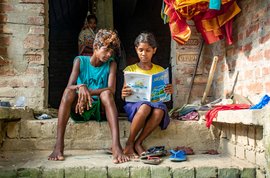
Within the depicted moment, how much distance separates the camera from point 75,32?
8.58 m

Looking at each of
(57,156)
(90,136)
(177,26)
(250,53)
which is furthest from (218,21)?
(57,156)

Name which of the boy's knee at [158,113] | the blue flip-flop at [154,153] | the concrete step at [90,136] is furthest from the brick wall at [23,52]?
the blue flip-flop at [154,153]

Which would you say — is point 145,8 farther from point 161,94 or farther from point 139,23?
point 161,94

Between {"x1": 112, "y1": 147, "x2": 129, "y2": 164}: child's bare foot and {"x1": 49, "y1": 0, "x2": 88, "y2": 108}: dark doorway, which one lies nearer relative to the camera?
{"x1": 112, "y1": 147, "x2": 129, "y2": 164}: child's bare foot

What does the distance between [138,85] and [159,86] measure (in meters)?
0.21

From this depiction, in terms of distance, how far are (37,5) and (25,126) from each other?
5.17ft

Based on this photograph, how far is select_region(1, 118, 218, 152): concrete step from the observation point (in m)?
3.00

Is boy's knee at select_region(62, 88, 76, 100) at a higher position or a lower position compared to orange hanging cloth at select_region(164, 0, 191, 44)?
lower

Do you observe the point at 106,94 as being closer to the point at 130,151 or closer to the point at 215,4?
the point at 130,151

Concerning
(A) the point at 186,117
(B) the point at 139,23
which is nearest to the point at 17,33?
(A) the point at 186,117

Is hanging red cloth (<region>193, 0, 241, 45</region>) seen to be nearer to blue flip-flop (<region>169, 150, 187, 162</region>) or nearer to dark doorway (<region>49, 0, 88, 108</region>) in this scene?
blue flip-flop (<region>169, 150, 187, 162</region>)

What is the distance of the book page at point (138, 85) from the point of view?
290 centimetres

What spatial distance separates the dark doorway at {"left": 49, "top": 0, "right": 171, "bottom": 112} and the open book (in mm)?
4679

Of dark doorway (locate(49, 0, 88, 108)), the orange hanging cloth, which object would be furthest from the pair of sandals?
dark doorway (locate(49, 0, 88, 108))
